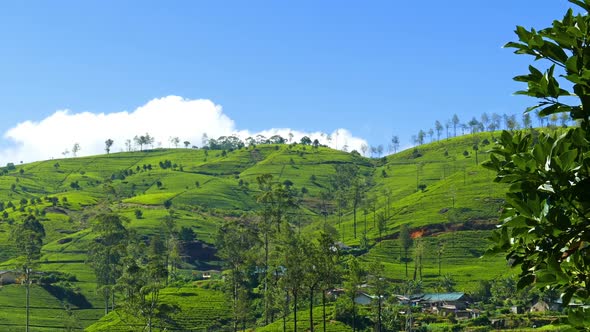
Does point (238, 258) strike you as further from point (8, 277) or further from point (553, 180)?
point (553, 180)

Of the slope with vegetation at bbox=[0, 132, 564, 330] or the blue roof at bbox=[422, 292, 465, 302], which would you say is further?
the blue roof at bbox=[422, 292, 465, 302]

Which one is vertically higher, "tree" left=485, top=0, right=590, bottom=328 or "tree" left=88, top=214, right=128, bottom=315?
"tree" left=485, top=0, right=590, bottom=328

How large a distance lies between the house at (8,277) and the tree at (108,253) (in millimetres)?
15191

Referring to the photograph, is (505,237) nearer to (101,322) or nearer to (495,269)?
(101,322)

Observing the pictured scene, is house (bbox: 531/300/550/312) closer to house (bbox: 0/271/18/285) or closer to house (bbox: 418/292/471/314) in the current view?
house (bbox: 418/292/471/314)

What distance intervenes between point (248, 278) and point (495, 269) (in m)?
50.0

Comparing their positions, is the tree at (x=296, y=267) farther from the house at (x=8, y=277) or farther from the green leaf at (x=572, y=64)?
the house at (x=8, y=277)

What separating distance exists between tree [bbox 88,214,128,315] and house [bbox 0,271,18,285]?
15191 millimetres

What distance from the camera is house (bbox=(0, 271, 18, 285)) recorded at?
13725 cm

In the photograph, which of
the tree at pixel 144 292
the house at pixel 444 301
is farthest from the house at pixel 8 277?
the house at pixel 444 301

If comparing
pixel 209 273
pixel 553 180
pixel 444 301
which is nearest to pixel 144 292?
pixel 444 301

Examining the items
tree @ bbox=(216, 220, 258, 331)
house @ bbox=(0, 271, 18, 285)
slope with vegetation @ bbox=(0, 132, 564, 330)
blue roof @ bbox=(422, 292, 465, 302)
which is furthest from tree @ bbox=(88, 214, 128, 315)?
blue roof @ bbox=(422, 292, 465, 302)

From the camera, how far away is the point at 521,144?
581 centimetres

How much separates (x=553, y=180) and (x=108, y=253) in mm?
138218
